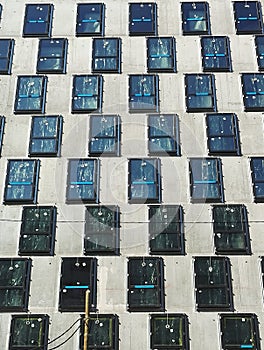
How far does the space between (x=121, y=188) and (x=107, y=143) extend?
13.5 feet

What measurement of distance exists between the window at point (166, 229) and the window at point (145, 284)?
3.47 ft

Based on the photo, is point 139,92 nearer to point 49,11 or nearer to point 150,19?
point 150,19

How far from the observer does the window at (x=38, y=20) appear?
4634cm

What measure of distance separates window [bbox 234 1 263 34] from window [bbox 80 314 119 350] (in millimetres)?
28642

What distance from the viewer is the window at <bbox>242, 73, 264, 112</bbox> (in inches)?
1672

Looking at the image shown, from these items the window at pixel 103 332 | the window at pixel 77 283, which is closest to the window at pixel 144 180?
the window at pixel 77 283

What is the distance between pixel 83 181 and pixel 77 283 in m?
8.19

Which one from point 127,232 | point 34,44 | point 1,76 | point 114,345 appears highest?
point 34,44

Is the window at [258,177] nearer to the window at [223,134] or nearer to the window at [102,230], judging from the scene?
the window at [223,134]

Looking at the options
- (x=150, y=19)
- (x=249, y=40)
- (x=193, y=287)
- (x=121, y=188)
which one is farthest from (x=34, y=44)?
(x=193, y=287)

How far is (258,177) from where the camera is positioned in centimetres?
3959

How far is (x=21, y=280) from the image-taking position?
119 ft

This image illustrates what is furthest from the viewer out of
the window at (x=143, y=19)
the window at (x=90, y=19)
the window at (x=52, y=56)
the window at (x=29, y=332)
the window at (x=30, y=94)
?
the window at (x=90, y=19)

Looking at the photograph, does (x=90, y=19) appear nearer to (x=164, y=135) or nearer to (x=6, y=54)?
(x=6, y=54)
